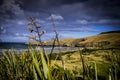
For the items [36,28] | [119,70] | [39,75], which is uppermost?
[36,28]

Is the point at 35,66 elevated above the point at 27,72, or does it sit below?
above

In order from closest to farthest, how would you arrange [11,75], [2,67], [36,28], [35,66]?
[35,66] → [36,28] → [11,75] → [2,67]

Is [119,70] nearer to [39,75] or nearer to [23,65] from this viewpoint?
[23,65]

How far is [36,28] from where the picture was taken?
170 centimetres

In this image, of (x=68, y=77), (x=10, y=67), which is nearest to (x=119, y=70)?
(x=68, y=77)

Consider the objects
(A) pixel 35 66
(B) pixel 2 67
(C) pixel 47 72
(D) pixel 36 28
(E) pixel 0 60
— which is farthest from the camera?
(E) pixel 0 60

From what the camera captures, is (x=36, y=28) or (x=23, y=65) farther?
(x=23, y=65)

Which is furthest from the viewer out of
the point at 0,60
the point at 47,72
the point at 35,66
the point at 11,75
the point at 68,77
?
the point at 0,60

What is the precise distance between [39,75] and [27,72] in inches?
35.5

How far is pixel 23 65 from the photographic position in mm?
2186

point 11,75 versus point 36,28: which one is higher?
point 36,28

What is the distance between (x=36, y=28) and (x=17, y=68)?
650mm

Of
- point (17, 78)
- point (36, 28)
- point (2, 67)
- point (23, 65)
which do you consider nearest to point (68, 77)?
point (36, 28)

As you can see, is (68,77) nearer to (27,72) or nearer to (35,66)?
(35,66)
